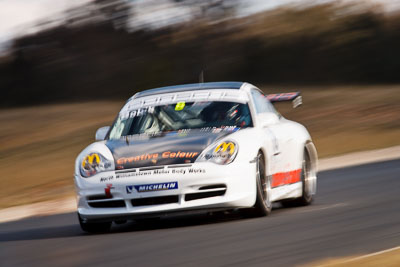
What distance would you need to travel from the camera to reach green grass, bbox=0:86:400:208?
19.0m

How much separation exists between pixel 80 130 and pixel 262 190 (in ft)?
71.3

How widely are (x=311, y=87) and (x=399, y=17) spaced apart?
10.2 meters

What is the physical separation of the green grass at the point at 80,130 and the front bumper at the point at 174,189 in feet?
22.6

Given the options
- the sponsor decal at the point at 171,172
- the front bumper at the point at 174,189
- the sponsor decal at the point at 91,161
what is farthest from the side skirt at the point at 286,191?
the sponsor decal at the point at 91,161

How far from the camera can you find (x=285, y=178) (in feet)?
30.3

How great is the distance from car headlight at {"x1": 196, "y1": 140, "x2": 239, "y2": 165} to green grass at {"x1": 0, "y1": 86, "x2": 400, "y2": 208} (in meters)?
7.18

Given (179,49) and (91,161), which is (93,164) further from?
(179,49)

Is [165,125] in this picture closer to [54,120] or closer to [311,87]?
[54,120]

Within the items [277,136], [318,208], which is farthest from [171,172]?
[318,208]

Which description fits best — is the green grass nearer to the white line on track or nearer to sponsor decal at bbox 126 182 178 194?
the white line on track

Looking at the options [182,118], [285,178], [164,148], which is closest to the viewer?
[164,148]

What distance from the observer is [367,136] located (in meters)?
24.1

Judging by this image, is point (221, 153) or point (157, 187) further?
point (221, 153)

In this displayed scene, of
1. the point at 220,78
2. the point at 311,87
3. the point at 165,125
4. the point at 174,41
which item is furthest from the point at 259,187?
the point at 174,41
